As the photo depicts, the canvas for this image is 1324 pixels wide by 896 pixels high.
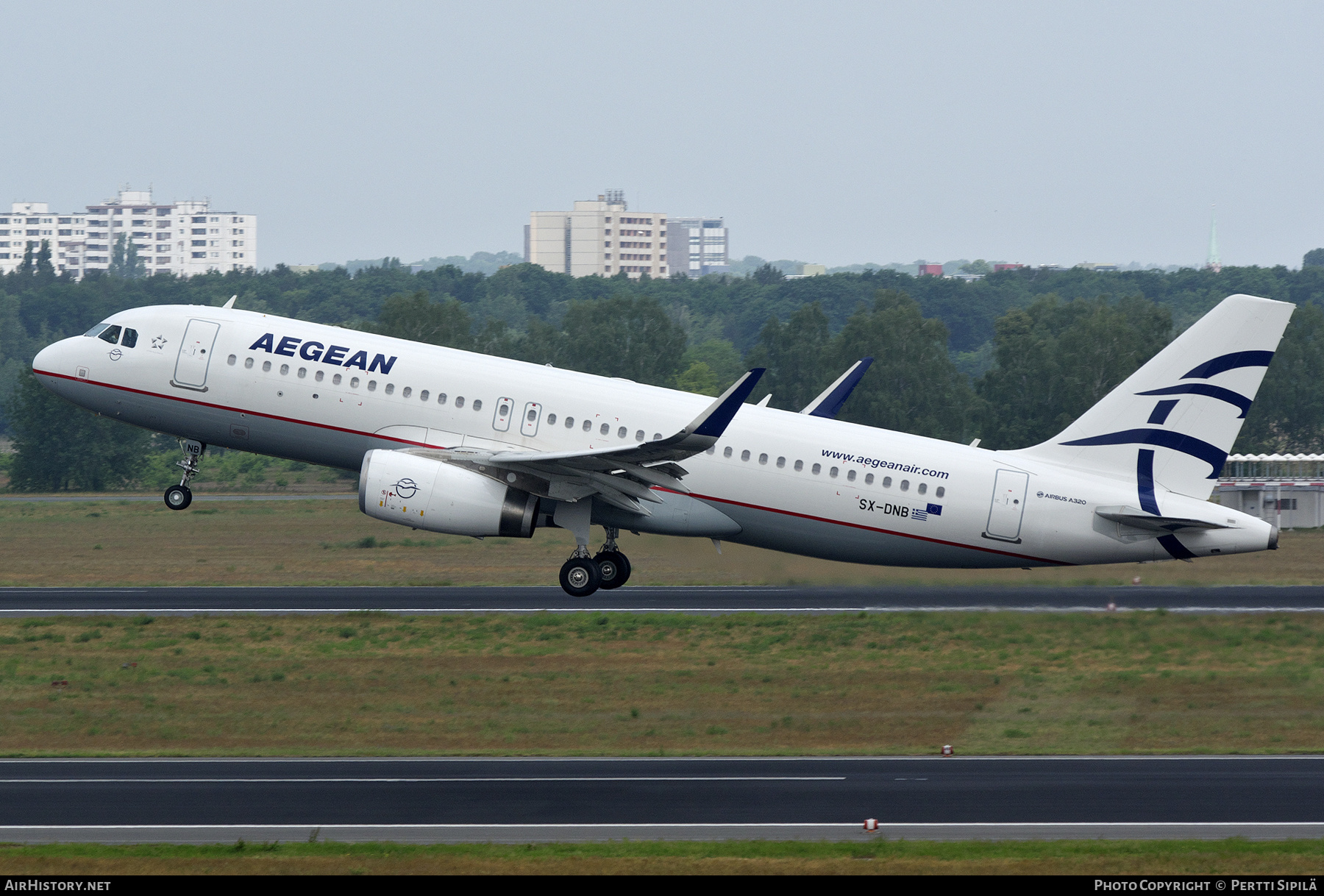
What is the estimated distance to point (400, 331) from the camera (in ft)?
332

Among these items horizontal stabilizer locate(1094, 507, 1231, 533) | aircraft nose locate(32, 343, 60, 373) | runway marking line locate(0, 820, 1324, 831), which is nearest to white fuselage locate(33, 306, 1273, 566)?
horizontal stabilizer locate(1094, 507, 1231, 533)

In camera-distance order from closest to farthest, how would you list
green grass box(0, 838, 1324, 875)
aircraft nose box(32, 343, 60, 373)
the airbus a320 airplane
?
green grass box(0, 838, 1324, 875) → the airbus a320 airplane → aircraft nose box(32, 343, 60, 373)

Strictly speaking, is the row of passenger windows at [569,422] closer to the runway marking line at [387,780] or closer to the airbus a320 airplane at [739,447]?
the airbus a320 airplane at [739,447]

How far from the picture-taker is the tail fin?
35.2 metres

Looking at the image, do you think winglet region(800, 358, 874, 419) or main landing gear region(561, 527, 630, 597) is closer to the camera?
main landing gear region(561, 527, 630, 597)

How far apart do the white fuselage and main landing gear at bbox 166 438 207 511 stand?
88cm

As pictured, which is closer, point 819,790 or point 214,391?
point 819,790

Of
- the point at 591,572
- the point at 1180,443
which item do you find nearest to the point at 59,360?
the point at 591,572

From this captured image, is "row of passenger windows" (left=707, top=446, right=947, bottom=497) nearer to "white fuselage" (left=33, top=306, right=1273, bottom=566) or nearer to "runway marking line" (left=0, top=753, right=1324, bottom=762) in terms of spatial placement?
"white fuselage" (left=33, top=306, right=1273, bottom=566)

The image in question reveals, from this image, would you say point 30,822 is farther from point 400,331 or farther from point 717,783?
point 400,331

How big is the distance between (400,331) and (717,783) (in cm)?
7812

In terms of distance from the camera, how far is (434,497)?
33812 mm

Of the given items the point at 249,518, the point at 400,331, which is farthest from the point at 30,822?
the point at 400,331

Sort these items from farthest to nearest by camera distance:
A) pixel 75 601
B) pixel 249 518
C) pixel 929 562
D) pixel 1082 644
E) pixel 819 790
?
1. pixel 249 518
2. pixel 75 601
3. pixel 1082 644
4. pixel 929 562
5. pixel 819 790
